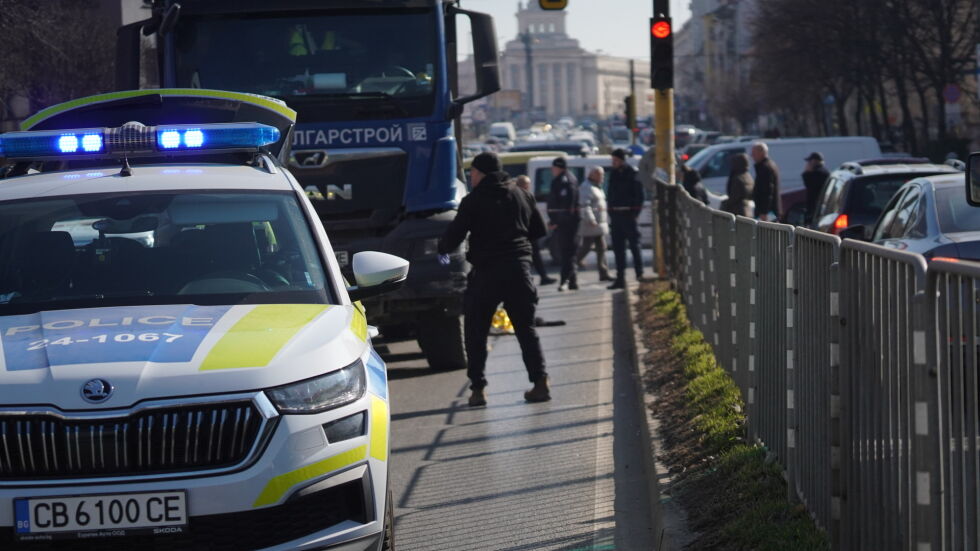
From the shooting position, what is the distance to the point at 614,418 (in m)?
9.87

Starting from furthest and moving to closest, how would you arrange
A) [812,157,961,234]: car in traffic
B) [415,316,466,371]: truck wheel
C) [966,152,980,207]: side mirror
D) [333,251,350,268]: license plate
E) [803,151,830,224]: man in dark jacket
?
[803,151,830,224]: man in dark jacket, [812,157,961,234]: car in traffic, [415,316,466,371]: truck wheel, [333,251,350,268]: license plate, [966,152,980,207]: side mirror

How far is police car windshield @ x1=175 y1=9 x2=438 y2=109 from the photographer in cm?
1190

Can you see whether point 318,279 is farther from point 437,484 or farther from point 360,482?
point 437,484

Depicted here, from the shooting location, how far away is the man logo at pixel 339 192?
468 inches

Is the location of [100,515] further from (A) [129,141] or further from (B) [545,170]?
(B) [545,170]

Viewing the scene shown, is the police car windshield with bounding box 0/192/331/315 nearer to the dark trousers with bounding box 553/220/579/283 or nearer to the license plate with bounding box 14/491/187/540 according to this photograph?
the license plate with bounding box 14/491/187/540

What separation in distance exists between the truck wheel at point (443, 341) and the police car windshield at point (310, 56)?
1849 mm

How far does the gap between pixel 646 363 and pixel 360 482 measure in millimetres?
7115

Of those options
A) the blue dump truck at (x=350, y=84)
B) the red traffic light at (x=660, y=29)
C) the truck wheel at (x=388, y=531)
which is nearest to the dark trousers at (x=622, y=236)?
the red traffic light at (x=660, y=29)

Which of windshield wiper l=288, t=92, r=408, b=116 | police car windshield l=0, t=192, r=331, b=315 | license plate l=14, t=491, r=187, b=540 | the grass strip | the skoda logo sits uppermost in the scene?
windshield wiper l=288, t=92, r=408, b=116

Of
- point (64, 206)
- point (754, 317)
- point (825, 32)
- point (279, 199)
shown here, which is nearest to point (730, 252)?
point (754, 317)

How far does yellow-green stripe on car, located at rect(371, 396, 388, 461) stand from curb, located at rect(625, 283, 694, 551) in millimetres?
1409

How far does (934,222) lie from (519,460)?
304 cm

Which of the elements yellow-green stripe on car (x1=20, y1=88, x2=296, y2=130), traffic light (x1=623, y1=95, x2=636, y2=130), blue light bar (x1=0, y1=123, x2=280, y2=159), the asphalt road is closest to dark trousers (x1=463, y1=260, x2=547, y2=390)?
the asphalt road
